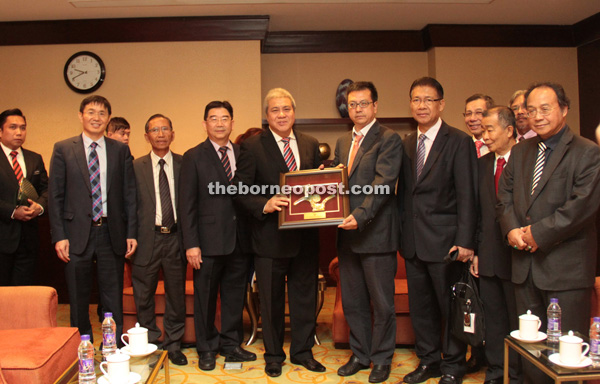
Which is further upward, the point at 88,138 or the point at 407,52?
the point at 407,52

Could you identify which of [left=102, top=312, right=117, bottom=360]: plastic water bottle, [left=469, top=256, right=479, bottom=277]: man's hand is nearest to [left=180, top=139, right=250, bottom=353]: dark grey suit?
[left=102, top=312, right=117, bottom=360]: plastic water bottle

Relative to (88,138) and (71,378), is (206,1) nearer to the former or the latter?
(88,138)

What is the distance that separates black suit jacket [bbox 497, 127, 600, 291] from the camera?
242cm

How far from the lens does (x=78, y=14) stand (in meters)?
5.49

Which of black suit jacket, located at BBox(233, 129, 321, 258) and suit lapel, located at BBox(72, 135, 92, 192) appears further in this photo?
suit lapel, located at BBox(72, 135, 92, 192)

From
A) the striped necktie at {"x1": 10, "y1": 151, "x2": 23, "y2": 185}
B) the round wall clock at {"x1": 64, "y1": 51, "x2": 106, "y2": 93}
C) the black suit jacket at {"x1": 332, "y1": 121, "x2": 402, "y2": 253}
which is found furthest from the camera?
the round wall clock at {"x1": 64, "y1": 51, "x2": 106, "y2": 93}

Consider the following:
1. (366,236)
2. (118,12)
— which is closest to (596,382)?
(366,236)

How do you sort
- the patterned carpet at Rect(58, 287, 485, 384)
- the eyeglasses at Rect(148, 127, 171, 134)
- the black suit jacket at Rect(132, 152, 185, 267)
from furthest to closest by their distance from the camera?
the eyeglasses at Rect(148, 127, 171, 134)
the black suit jacket at Rect(132, 152, 185, 267)
the patterned carpet at Rect(58, 287, 485, 384)

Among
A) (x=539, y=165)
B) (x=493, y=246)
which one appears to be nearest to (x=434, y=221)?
(x=493, y=246)

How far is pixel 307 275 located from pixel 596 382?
1.66 m

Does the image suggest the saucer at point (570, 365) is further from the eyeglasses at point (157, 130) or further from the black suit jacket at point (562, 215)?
the eyeglasses at point (157, 130)

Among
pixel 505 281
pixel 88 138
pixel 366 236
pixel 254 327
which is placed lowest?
pixel 254 327

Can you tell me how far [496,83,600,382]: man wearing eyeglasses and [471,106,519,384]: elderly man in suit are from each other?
7.5 inches

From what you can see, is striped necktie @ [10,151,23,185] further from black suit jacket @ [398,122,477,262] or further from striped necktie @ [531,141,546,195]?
striped necktie @ [531,141,546,195]
